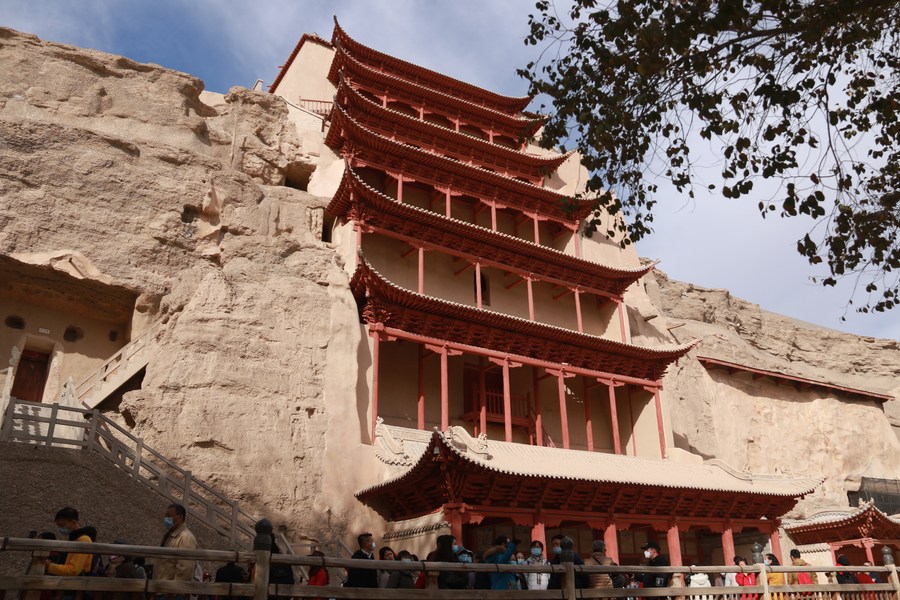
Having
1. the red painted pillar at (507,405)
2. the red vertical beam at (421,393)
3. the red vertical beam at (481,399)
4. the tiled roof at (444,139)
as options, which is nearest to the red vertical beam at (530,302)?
the red vertical beam at (481,399)

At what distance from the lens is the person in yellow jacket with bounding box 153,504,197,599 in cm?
647

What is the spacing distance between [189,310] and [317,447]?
4150 millimetres

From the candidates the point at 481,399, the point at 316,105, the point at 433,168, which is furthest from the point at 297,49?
the point at 481,399

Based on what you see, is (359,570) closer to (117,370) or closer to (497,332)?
(117,370)

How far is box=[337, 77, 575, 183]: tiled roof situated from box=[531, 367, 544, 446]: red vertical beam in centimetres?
878

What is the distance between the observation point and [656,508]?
57.8ft

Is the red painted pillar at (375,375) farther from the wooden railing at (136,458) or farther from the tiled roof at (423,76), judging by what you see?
the tiled roof at (423,76)

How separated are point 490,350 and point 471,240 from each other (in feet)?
12.7

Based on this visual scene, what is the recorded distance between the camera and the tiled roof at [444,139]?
25.3m

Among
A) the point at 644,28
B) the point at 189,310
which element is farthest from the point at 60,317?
the point at 644,28

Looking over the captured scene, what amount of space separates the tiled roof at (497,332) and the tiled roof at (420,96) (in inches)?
379

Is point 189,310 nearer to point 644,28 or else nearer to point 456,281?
point 456,281

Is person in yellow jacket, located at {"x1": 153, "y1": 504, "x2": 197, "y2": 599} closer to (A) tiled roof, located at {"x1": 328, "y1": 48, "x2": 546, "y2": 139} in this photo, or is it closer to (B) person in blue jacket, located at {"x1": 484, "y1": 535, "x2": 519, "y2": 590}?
(B) person in blue jacket, located at {"x1": 484, "y1": 535, "x2": 519, "y2": 590}

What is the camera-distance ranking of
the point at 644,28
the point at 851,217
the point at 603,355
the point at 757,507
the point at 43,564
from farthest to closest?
the point at 603,355, the point at 757,507, the point at 851,217, the point at 644,28, the point at 43,564
